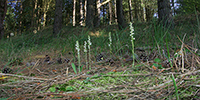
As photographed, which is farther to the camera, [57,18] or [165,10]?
[57,18]

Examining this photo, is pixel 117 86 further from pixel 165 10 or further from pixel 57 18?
pixel 57 18

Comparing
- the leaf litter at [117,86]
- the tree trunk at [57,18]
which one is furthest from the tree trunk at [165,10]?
the tree trunk at [57,18]

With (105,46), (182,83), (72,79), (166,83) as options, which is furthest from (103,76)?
(105,46)

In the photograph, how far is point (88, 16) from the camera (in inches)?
293

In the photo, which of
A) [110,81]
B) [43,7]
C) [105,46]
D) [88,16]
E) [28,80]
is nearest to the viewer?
[110,81]

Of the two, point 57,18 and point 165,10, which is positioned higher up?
point 57,18

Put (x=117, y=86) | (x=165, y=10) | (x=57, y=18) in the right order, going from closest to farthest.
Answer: (x=117, y=86)
(x=165, y=10)
(x=57, y=18)

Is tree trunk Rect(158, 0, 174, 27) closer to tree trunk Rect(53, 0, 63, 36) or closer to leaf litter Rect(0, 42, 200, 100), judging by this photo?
leaf litter Rect(0, 42, 200, 100)

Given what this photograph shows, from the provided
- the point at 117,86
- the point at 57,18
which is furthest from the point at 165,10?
Answer: the point at 57,18

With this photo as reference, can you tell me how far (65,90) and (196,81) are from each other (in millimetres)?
1060

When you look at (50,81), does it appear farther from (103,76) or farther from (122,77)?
(122,77)

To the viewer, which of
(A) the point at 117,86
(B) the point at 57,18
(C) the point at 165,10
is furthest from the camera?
(B) the point at 57,18

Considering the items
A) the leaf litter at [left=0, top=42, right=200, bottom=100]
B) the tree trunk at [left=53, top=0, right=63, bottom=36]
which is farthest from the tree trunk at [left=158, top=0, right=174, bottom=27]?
the tree trunk at [left=53, top=0, right=63, bottom=36]

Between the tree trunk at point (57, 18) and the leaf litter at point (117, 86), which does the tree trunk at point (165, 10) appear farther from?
the tree trunk at point (57, 18)
